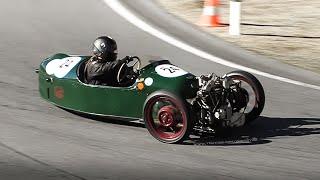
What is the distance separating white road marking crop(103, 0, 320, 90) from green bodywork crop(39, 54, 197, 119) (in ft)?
10.0

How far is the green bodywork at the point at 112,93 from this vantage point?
804 cm

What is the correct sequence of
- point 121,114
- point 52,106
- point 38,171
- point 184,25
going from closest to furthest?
point 38,171 < point 121,114 < point 52,106 < point 184,25

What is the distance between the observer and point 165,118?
25.7 feet

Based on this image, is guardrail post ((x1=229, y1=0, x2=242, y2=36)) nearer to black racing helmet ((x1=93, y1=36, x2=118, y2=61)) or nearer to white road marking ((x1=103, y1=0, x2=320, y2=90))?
white road marking ((x1=103, y1=0, x2=320, y2=90))

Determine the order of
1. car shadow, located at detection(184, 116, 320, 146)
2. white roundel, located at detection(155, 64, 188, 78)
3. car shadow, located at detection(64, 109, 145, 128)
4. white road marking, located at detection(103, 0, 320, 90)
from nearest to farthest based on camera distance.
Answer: car shadow, located at detection(184, 116, 320, 146)
white roundel, located at detection(155, 64, 188, 78)
car shadow, located at detection(64, 109, 145, 128)
white road marking, located at detection(103, 0, 320, 90)

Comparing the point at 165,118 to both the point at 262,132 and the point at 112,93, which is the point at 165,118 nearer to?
the point at 112,93

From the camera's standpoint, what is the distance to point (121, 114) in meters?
8.25

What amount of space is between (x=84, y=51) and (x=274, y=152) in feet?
17.5

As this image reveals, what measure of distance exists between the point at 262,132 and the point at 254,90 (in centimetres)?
52

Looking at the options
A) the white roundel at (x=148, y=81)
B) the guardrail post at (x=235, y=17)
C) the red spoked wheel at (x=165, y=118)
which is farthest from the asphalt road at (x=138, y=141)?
the guardrail post at (x=235, y=17)

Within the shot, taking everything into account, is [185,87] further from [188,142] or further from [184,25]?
[184,25]

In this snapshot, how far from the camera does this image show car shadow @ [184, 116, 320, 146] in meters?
8.00

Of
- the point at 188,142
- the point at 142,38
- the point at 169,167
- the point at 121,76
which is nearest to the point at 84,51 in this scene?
the point at 142,38

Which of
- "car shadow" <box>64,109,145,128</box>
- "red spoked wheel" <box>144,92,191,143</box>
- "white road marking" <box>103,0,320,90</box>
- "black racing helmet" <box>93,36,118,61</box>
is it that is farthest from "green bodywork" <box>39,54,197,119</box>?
"white road marking" <box>103,0,320,90</box>
